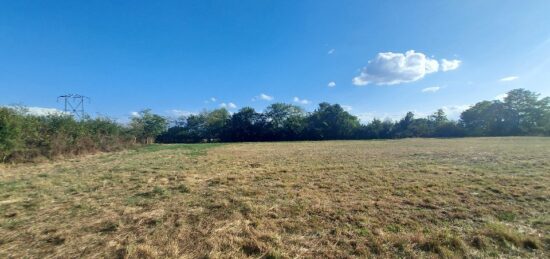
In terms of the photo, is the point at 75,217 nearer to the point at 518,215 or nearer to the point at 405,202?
the point at 405,202

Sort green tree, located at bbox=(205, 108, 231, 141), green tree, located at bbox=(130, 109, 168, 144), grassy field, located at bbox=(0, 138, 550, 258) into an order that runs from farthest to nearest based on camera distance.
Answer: green tree, located at bbox=(205, 108, 231, 141) < green tree, located at bbox=(130, 109, 168, 144) < grassy field, located at bbox=(0, 138, 550, 258)

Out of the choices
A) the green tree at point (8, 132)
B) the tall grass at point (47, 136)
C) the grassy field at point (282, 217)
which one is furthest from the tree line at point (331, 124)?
the grassy field at point (282, 217)

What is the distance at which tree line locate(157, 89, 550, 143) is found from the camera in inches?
1658

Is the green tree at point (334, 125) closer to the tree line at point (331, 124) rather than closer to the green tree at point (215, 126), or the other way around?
the tree line at point (331, 124)

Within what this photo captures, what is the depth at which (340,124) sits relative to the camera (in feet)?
152

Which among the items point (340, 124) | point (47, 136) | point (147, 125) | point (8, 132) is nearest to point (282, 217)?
point (8, 132)

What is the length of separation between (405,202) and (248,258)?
3574mm

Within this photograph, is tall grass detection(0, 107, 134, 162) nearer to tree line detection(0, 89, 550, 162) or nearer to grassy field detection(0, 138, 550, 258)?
grassy field detection(0, 138, 550, 258)

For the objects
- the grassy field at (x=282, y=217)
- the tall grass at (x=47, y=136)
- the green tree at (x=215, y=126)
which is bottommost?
the grassy field at (x=282, y=217)

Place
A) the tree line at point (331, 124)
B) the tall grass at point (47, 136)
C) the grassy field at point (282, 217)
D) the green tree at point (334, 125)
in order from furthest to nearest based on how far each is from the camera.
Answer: the green tree at point (334, 125)
the tree line at point (331, 124)
the tall grass at point (47, 136)
the grassy field at point (282, 217)

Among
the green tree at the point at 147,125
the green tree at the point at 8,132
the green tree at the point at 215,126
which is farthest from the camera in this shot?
the green tree at the point at 215,126

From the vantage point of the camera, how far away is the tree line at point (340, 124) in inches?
1658

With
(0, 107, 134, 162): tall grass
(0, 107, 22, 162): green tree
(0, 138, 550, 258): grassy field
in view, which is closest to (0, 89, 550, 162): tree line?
(0, 107, 134, 162): tall grass

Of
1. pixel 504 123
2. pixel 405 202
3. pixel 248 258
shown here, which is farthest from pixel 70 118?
pixel 504 123
